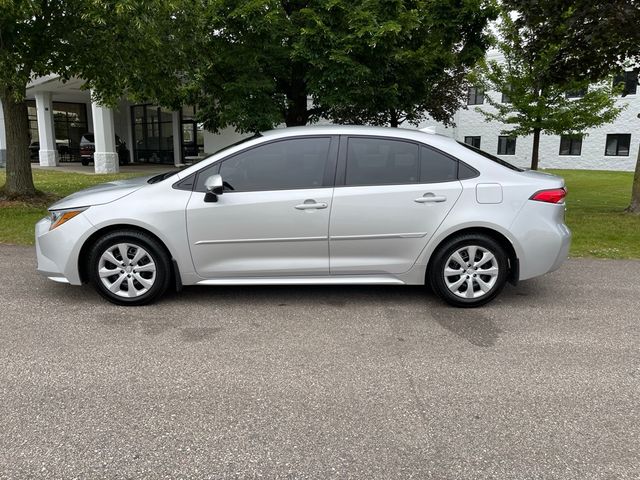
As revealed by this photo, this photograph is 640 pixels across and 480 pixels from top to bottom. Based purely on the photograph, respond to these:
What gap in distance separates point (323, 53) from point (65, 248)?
7271 mm

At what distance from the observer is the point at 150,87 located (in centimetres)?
973

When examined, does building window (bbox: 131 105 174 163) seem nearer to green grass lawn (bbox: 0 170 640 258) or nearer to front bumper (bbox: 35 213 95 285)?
green grass lawn (bbox: 0 170 640 258)

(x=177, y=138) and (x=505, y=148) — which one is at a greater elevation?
(x=177, y=138)

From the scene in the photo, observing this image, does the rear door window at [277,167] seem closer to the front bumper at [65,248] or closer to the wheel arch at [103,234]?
the wheel arch at [103,234]

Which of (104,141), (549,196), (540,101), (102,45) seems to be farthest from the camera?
(104,141)

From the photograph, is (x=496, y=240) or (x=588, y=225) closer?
(x=496, y=240)

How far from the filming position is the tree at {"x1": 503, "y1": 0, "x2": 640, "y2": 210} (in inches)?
360

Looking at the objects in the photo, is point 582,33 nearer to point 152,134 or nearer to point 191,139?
point 191,139

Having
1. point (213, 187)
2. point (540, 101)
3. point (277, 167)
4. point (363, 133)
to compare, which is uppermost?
point (540, 101)

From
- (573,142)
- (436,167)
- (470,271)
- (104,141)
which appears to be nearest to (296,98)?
(436,167)

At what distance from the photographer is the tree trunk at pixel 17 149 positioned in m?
11.1

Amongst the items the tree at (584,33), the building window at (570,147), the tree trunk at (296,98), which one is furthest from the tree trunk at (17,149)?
the building window at (570,147)

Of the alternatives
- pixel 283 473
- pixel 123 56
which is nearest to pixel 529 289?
pixel 283 473

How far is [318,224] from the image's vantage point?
4828 mm
